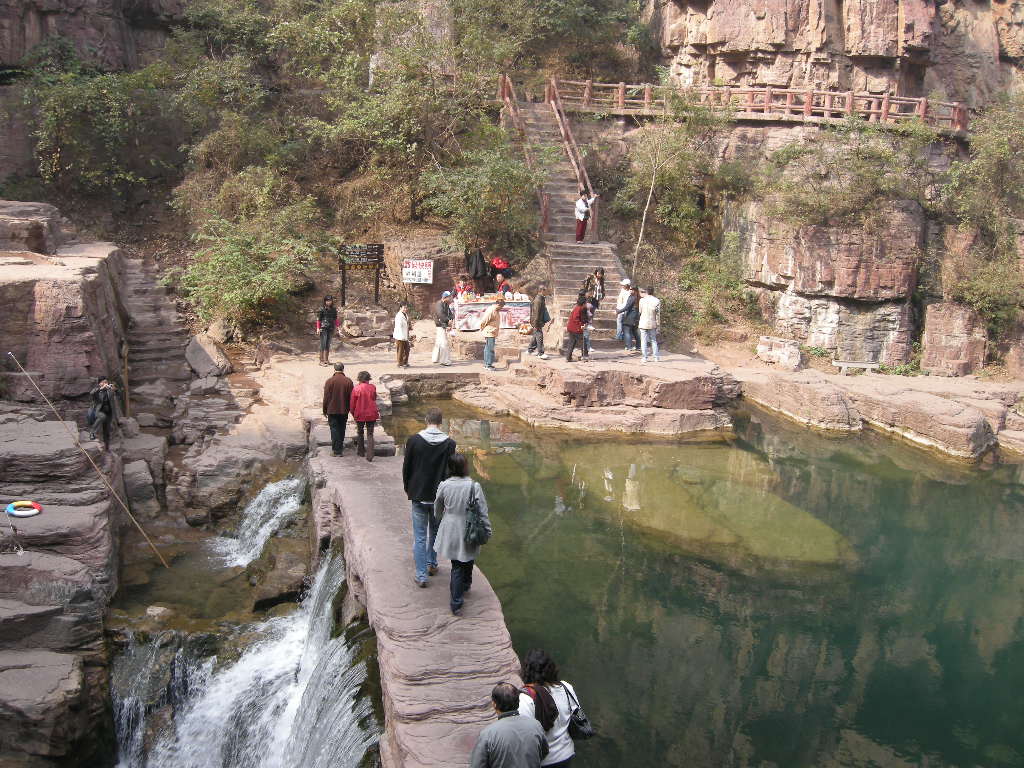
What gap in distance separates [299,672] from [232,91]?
16.7 meters

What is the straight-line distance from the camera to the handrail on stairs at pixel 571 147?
20.6 meters

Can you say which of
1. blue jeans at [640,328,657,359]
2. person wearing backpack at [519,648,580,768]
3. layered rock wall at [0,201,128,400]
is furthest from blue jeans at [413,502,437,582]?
blue jeans at [640,328,657,359]

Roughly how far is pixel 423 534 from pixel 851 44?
20.7 metres

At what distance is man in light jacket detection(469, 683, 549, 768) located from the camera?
16.2 feet

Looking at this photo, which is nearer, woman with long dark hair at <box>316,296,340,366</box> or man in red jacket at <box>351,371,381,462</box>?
man in red jacket at <box>351,371,381,462</box>

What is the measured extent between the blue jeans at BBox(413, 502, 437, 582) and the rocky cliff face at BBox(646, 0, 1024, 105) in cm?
1913

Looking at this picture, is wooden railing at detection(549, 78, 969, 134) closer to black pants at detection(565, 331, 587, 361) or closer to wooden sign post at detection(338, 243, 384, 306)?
wooden sign post at detection(338, 243, 384, 306)

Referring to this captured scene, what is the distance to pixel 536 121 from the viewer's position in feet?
73.6

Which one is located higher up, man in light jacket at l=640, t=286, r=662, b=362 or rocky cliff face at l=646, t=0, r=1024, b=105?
rocky cliff face at l=646, t=0, r=1024, b=105

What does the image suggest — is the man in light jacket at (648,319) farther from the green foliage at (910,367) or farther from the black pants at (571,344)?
the green foliage at (910,367)

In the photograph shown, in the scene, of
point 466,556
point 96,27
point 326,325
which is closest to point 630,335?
point 326,325

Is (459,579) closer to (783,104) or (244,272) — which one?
(244,272)

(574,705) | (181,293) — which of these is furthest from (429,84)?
(574,705)

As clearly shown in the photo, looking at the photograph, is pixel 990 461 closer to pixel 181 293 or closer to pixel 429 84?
pixel 429 84
